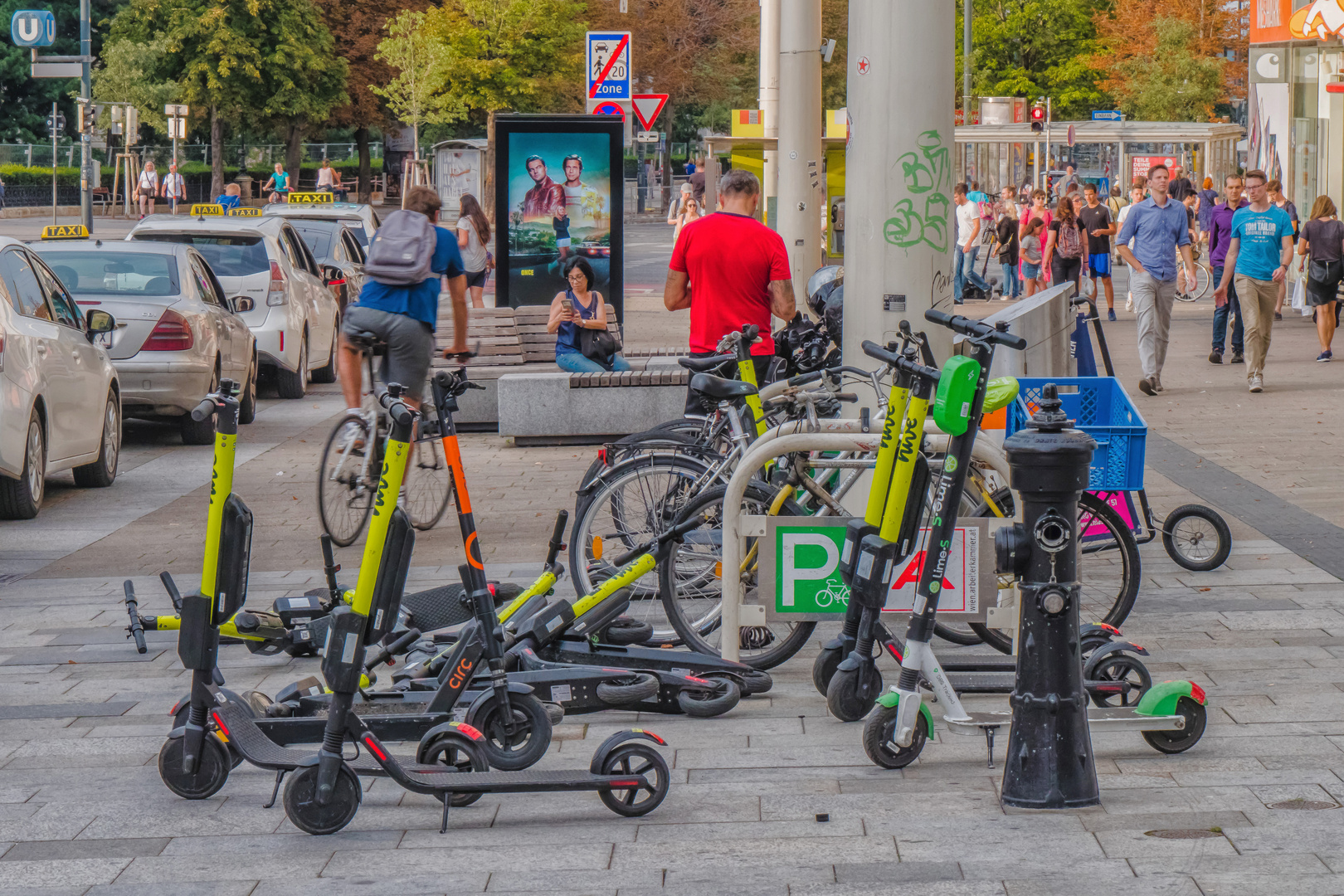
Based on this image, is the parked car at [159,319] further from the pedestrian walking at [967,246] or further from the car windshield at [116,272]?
the pedestrian walking at [967,246]

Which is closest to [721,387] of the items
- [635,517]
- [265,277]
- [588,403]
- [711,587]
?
[635,517]

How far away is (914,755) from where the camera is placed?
4961 millimetres

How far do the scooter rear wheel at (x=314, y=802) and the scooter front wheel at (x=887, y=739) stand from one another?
149 cm

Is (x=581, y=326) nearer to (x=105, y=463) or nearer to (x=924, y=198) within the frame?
(x=105, y=463)

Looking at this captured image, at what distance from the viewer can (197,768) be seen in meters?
4.73

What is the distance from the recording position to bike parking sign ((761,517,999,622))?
5.82 metres

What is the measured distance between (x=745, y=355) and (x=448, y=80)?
174ft

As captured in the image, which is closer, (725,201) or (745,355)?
(745,355)

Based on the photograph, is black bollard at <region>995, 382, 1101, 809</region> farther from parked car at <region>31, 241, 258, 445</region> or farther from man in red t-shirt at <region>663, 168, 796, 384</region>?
parked car at <region>31, 241, 258, 445</region>

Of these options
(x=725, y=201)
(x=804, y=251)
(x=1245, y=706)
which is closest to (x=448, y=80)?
(x=804, y=251)

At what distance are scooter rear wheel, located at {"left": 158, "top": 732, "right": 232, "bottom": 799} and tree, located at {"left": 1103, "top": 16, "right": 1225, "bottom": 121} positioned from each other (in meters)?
55.7

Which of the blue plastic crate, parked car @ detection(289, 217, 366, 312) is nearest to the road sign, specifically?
parked car @ detection(289, 217, 366, 312)

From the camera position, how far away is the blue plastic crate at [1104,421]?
690 cm

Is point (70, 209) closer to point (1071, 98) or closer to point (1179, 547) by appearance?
point (1071, 98)
